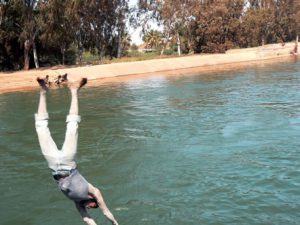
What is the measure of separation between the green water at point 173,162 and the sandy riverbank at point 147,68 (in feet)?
62.5

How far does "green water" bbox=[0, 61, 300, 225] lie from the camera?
11297mm

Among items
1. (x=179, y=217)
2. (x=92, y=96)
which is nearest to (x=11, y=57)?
(x=92, y=96)

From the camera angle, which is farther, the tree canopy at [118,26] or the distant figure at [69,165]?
the tree canopy at [118,26]

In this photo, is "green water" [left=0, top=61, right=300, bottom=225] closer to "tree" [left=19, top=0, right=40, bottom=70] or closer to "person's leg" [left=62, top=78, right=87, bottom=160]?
"person's leg" [left=62, top=78, right=87, bottom=160]

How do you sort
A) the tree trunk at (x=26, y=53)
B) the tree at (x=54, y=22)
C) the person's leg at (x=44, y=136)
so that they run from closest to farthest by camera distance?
the person's leg at (x=44, y=136) < the tree at (x=54, y=22) < the tree trunk at (x=26, y=53)

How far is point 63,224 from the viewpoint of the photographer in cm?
1087

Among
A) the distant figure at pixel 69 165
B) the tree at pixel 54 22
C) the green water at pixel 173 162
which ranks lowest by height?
the green water at pixel 173 162

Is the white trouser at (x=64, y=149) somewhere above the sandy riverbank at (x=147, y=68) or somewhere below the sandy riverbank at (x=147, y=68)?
above

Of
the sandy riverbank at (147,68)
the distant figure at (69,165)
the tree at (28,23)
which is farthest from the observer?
the tree at (28,23)

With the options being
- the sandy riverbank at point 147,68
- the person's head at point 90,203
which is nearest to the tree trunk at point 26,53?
the sandy riverbank at point 147,68

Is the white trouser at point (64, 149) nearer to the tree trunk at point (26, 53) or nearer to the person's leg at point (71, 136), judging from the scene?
the person's leg at point (71, 136)

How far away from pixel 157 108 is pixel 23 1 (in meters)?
34.3

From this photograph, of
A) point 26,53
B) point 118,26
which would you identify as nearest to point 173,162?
point 26,53

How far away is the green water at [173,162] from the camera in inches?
445
